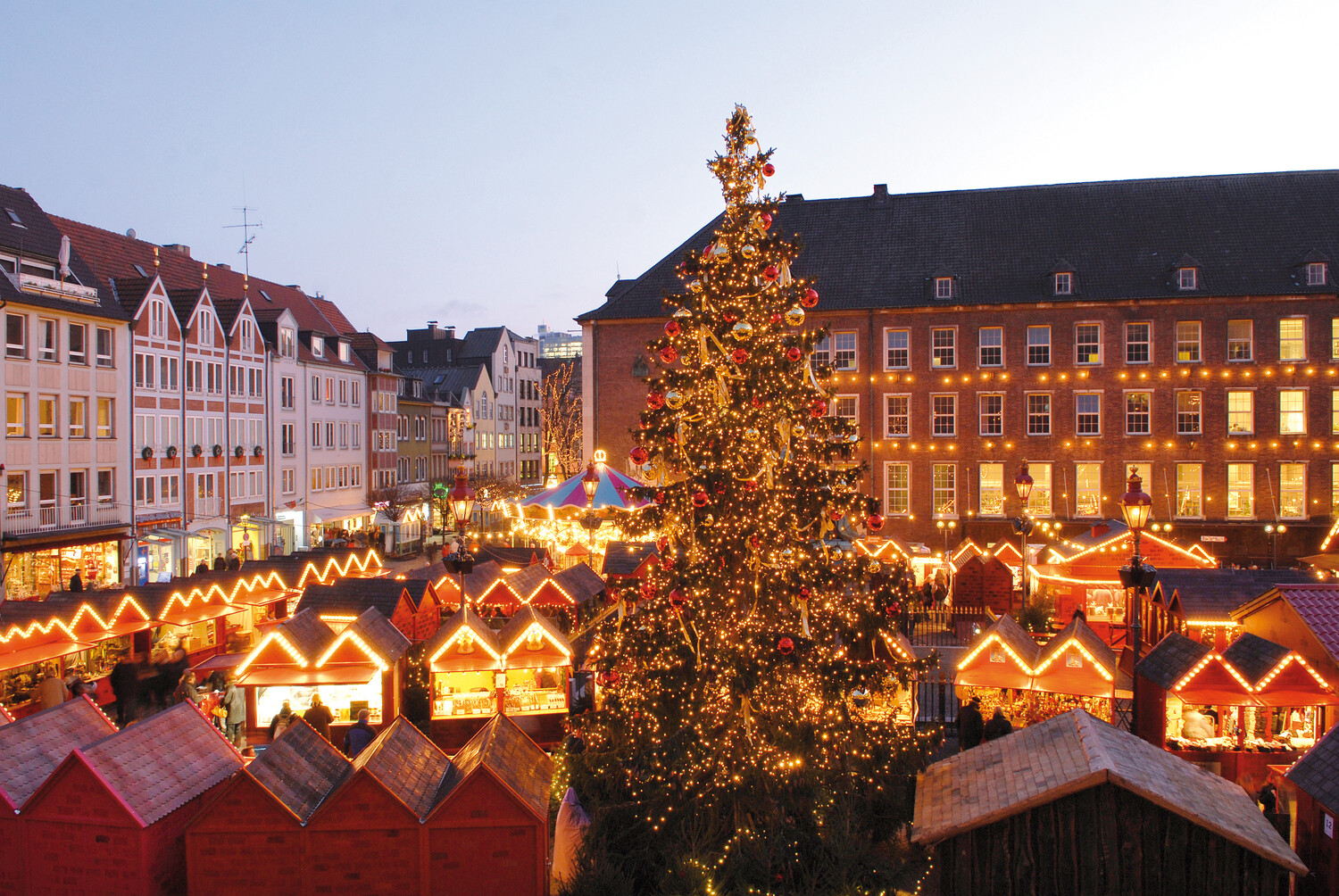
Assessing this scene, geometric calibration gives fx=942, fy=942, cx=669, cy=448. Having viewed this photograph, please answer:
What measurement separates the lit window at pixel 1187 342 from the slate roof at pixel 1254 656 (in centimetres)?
2687

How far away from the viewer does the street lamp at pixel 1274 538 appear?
34156 mm

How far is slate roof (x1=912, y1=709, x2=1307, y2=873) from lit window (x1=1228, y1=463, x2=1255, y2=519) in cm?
3289

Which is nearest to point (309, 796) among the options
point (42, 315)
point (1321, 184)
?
point (42, 315)

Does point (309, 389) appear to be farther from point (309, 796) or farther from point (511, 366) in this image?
point (309, 796)

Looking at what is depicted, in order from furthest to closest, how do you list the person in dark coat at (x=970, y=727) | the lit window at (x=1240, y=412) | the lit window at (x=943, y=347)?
the lit window at (x=943, y=347), the lit window at (x=1240, y=412), the person in dark coat at (x=970, y=727)

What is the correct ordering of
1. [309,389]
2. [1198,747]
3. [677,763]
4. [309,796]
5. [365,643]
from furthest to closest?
[309,389]
[365,643]
[1198,747]
[677,763]
[309,796]

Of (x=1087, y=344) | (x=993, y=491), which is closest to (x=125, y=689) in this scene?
(x=993, y=491)

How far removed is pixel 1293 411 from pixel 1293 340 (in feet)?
8.95

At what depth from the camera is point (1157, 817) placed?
7148 millimetres

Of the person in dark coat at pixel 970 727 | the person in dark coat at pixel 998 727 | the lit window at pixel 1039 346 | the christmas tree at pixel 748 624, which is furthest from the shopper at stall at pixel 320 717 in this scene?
the lit window at pixel 1039 346

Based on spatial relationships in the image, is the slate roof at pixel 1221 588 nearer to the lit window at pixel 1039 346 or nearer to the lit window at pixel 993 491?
the lit window at pixel 993 491

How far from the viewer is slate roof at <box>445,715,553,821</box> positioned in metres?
8.31

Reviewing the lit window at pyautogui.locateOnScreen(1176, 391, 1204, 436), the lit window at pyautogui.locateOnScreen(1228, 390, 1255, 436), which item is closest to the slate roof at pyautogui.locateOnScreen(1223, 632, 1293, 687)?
the lit window at pyautogui.locateOnScreen(1176, 391, 1204, 436)

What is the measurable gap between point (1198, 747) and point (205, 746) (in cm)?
1215
